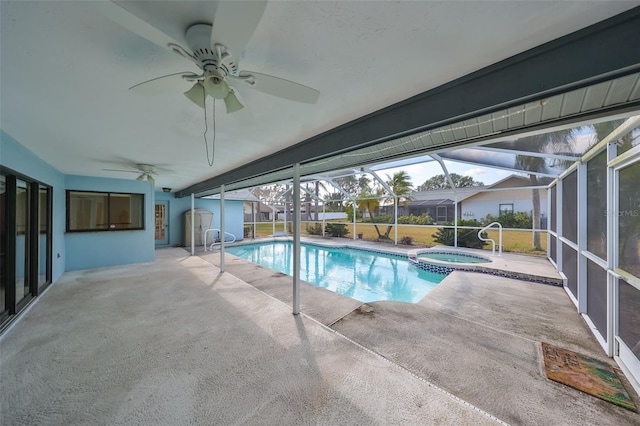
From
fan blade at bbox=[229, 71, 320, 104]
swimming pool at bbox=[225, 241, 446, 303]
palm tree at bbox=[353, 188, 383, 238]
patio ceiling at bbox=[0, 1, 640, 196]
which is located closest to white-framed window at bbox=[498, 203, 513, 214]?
palm tree at bbox=[353, 188, 383, 238]

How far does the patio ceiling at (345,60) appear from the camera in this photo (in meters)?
1.06

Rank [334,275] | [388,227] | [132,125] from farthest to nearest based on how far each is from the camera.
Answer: [388,227], [334,275], [132,125]

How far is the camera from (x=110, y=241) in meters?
5.98

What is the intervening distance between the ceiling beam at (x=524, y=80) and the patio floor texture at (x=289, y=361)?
2115mm

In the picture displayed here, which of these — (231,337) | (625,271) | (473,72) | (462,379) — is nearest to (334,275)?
(231,337)

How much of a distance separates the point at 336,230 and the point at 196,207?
6971 millimetres

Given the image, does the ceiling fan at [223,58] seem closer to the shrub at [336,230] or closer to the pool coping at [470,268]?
the pool coping at [470,268]

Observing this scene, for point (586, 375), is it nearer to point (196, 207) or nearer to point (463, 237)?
point (463, 237)

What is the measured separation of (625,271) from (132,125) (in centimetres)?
501

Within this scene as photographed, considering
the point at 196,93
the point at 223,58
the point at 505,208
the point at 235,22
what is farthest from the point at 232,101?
the point at 505,208

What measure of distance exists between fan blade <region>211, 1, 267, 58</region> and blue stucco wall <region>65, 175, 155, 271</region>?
6.93 meters

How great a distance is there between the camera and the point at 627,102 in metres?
1.43

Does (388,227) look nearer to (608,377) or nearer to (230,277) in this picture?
(230,277)

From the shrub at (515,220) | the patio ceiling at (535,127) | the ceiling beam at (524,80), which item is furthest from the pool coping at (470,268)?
the ceiling beam at (524,80)
